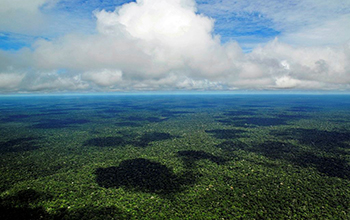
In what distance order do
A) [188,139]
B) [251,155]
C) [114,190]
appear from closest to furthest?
[114,190] < [251,155] < [188,139]

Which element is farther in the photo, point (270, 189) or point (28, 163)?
point (28, 163)

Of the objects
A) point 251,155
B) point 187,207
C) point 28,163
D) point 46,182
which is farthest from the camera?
point 251,155

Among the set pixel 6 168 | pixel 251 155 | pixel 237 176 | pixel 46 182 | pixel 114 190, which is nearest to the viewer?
pixel 114 190

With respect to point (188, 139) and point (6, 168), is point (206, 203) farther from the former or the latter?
point (6, 168)

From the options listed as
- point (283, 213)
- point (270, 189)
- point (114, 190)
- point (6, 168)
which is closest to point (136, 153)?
point (114, 190)

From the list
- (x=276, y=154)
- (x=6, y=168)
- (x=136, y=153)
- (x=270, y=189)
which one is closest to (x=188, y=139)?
(x=136, y=153)

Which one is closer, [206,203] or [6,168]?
[206,203]

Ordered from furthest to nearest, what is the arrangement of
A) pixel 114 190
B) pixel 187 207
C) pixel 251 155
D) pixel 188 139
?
pixel 188 139 → pixel 251 155 → pixel 114 190 → pixel 187 207

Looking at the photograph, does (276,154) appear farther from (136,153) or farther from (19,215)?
(19,215)

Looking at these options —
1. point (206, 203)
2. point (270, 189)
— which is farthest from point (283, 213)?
point (206, 203)
